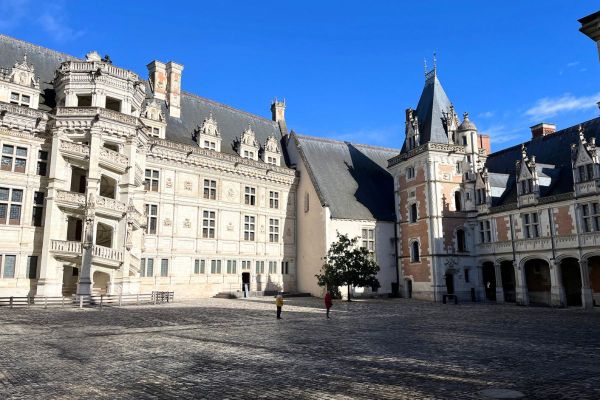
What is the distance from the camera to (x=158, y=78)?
40781mm

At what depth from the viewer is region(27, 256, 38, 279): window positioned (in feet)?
95.2

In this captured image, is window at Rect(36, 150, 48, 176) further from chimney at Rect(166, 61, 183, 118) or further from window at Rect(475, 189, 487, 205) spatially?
window at Rect(475, 189, 487, 205)

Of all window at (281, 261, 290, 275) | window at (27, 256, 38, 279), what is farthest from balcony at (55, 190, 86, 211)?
window at (281, 261, 290, 275)

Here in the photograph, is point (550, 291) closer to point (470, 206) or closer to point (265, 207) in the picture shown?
point (470, 206)

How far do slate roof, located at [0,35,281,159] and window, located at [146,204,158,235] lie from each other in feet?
20.4

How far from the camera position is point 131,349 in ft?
41.1

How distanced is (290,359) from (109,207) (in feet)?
75.7

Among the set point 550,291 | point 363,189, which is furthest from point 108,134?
point 550,291

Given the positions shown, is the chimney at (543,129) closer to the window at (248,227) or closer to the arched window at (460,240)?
the arched window at (460,240)

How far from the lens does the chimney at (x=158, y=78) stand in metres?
40.7

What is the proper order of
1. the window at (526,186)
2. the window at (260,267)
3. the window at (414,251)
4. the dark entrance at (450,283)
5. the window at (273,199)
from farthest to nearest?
the window at (273,199) < the window at (260,267) < the window at (414,251) < the dark entrance at (450,283) < the window at (526,186)

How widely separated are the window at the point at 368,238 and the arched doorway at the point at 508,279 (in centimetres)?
1135

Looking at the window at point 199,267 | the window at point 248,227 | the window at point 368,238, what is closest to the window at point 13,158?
the window at point 199,267

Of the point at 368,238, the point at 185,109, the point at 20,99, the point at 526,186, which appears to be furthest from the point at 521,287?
the point at 20,99
